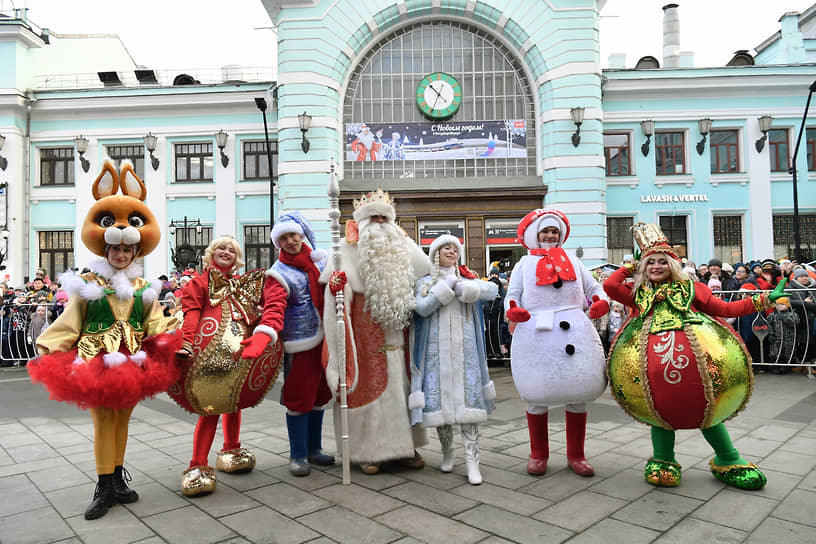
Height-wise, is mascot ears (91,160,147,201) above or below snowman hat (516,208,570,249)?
above

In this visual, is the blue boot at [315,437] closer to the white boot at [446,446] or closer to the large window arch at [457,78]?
the white boot at [446,446]

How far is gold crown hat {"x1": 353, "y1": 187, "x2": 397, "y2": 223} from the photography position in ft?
14.3

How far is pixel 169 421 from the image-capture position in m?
6.12

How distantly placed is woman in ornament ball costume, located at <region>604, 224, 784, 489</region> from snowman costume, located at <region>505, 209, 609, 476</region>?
0.20 metres

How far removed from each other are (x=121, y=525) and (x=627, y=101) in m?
19.1

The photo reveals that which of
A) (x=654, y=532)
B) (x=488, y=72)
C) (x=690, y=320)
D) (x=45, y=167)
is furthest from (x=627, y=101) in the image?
(x=45, y=167)

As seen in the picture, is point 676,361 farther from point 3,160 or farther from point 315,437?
point 3,160

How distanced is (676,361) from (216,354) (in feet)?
10.1

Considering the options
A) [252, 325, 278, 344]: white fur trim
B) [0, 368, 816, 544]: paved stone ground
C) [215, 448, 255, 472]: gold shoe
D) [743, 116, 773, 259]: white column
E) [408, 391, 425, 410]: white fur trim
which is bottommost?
[0, 368, 816, 544]: paved stone ground

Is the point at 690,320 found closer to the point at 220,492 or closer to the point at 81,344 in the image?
the point at 220,492

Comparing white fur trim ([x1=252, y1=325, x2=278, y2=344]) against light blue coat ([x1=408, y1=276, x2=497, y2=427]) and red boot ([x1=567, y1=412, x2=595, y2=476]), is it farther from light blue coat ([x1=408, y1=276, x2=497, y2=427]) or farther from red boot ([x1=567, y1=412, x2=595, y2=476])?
red boot ([x1=567, y1=412, x2=595, y2=476])

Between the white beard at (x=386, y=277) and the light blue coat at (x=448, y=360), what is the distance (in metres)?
0.12

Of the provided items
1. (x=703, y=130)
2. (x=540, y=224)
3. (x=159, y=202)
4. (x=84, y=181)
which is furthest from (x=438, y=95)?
(x=540, y=224)

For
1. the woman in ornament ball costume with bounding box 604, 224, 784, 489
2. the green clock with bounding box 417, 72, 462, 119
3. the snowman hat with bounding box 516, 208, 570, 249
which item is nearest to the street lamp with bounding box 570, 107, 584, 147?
the green clock with bounding box 417, 72, 462, 119
